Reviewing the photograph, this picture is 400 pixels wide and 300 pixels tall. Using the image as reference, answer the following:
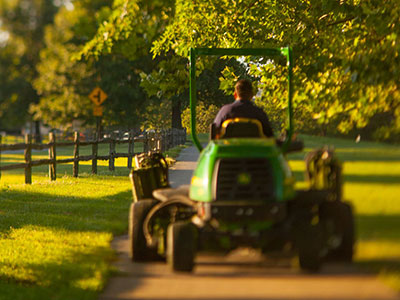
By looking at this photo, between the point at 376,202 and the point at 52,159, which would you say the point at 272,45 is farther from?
the point at 52,159

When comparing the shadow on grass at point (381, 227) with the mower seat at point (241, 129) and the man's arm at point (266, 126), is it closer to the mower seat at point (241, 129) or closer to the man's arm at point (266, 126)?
the mower seat at point (241, 129)

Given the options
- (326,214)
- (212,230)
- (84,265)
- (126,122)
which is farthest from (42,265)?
(126,122)

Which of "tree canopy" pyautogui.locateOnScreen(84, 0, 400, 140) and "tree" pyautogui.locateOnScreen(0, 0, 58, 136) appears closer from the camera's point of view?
"tree canopy" pyautogui.locateOnScreen(84, 0, 400, 140)

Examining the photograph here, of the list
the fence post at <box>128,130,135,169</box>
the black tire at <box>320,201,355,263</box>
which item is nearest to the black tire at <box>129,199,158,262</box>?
the black tire at <box>320,201,355,263</box>

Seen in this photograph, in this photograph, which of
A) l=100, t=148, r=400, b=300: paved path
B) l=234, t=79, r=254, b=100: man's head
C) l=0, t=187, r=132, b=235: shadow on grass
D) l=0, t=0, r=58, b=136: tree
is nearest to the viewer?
l=100, t=148, r=400, b=300: paved path

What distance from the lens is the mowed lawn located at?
9.33 ft

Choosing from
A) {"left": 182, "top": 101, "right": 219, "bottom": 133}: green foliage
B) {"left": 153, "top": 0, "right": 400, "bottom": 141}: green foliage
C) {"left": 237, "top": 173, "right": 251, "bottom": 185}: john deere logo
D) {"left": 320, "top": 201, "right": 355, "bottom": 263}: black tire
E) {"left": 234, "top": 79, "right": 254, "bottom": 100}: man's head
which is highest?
{"left": 153, "top": 0, "right": 400, "bottom": 141}: green foliage

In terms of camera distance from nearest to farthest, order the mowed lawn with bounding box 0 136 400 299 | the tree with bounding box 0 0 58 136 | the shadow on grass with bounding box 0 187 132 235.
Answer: the mowed lawn with bounding box 0 136 400 299 → the shadow on grass with bounding box 0 187 132 235 → the tree with bounding box 0 0 58 136

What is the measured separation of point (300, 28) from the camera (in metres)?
10.2

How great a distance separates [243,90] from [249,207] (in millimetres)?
1292

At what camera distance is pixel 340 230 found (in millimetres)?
3531

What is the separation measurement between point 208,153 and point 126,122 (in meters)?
42.7

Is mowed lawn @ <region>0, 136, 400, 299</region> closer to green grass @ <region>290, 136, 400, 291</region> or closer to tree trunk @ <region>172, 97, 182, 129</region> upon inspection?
green grass @ <region>290, 136, 400, 291</region>

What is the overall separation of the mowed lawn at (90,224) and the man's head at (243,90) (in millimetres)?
1331
